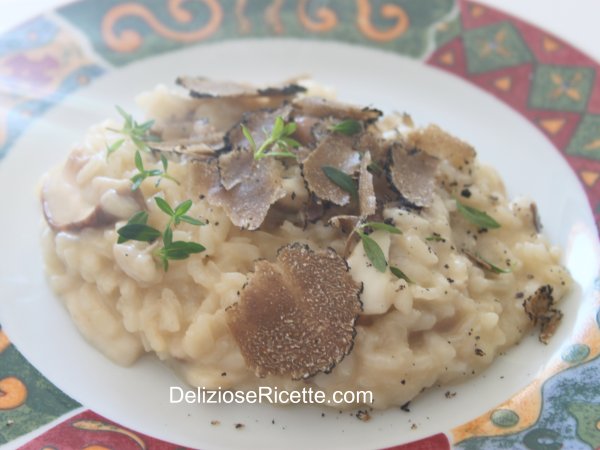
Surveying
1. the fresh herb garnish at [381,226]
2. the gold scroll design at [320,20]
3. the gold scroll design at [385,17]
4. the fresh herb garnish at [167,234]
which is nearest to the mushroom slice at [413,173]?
the fresh herb garnish at [381,226]

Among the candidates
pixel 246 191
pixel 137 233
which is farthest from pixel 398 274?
pixel 137 233

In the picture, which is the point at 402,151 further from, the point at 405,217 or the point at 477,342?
the point at 477,342

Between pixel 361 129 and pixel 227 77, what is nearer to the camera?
pixel 361 129

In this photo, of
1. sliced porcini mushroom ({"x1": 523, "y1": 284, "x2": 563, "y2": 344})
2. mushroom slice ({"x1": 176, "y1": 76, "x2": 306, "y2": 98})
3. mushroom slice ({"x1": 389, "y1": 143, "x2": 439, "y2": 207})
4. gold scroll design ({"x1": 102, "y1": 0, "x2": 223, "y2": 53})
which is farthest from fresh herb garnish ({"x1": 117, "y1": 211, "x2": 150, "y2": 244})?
gold scroll design ({"x1": 102, "y1": 0, "x2": 223, "y2": 53})

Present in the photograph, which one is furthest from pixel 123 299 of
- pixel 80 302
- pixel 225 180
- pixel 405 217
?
pixel 405 217

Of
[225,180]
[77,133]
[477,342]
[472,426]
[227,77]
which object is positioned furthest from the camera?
[227,77]

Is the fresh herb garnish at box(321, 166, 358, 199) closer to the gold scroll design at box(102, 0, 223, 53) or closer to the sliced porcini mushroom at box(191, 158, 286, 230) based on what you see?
the sliced porcini mushroom at box(191, 158, 286, 230)
